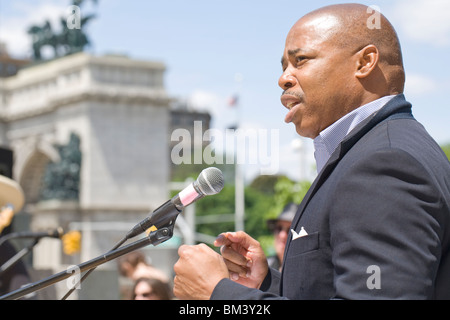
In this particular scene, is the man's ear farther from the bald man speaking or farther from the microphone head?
the microphone head

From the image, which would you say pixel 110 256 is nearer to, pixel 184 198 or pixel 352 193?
pixel 184 198

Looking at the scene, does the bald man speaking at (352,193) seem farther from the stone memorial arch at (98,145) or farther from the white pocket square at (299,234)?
the stone memorial arch at (98,145)

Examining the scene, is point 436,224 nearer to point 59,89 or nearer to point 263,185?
point 59,89

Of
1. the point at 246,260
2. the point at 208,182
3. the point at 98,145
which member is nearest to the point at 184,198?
the point at 208,182

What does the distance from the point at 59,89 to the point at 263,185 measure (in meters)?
50.4

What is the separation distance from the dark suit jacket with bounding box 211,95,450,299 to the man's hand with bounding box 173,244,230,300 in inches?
2.4

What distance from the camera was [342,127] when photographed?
2.62 m

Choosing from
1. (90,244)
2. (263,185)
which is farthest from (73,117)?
(263,185)

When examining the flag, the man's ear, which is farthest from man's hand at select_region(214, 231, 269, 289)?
the flag

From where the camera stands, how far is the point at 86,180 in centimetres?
3634

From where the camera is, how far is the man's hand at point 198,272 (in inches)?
94.8

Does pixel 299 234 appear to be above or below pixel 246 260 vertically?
above

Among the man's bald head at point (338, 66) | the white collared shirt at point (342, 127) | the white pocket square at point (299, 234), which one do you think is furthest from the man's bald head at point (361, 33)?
the white pocket square at point (299, 234)

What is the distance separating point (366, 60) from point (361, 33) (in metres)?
Result: 0.09
